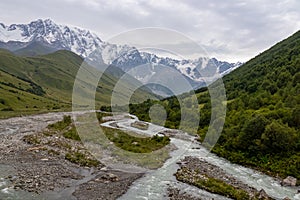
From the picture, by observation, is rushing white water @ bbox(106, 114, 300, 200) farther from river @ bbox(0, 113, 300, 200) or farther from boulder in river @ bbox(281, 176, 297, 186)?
boulder in river @ bbox(281, 176, 297, 186)

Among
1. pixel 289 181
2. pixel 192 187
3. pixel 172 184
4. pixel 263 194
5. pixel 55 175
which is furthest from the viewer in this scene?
pixel 289 181

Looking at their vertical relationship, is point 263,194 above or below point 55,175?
above

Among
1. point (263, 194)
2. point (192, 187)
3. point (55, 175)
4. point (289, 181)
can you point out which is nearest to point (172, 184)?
point (192, 187)

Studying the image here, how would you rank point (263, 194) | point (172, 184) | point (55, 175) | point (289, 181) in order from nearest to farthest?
point (263, 194) < point (55, 175) < point (172, 184) < point (289, 181)

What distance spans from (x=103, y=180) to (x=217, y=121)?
37300mm

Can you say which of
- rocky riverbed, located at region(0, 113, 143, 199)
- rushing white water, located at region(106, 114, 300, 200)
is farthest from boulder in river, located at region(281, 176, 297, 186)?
rocky riverbed, located at region(0, 113, 143, 199)

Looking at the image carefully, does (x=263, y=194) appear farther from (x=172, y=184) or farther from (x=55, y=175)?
(x=55, y=175)

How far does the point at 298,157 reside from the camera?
1517 inches

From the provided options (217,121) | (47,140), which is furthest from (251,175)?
(47,140)

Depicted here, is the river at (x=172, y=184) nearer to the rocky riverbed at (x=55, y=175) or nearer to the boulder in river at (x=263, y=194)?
the rocky riverbed at (x=55, y=175)

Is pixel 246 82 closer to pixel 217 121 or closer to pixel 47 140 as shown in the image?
Answer: pixel 217 121

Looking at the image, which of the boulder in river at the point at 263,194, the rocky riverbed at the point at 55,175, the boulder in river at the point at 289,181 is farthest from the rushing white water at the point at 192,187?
the rocky riverbed at the point at 55,175

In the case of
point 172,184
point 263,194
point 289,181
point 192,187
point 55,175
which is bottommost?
point 55,175

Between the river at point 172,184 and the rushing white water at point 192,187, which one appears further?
the rushing white water at point 192,187
